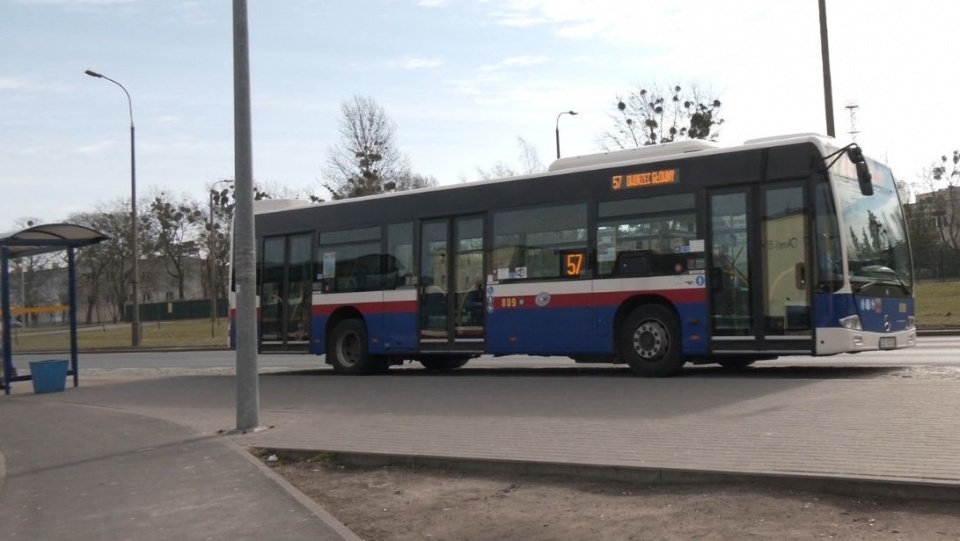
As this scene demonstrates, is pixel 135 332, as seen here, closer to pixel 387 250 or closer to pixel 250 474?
pixel 387 250

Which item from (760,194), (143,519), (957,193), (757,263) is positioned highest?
(957,193)

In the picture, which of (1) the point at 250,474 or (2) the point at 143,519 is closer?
(2) the point at 143,519

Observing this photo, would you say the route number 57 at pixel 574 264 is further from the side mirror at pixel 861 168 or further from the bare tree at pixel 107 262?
the bare tree at pixel 107 262

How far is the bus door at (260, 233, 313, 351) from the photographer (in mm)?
19250

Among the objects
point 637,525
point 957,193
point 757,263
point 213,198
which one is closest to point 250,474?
point 637,525

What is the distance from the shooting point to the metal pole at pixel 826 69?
846 inches

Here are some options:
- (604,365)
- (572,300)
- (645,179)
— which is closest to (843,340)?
(645,179)

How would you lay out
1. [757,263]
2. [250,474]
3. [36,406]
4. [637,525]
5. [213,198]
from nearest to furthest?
[637,525] → [250,474] → [757,263] → [36,406] → [213,198]

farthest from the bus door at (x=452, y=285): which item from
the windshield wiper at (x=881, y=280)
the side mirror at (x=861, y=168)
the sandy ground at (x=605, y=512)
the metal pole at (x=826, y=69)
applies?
the metal pole at (x=826, y=69)

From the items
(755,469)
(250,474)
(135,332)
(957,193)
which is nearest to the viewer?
(755,469)

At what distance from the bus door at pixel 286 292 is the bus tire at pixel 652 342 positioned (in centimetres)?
739

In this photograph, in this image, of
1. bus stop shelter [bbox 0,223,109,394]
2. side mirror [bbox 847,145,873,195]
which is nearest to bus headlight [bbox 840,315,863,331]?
side mirror [bbox 847,145,873,195]

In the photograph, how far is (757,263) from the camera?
13219 mm

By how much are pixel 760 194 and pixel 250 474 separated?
8.15 metres
